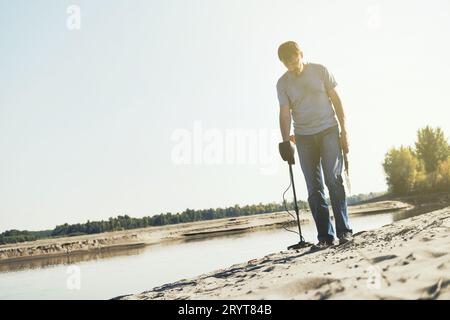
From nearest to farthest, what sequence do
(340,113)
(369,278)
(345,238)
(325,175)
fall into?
(369,278)
(345,238)
(325,175)
(340,113)

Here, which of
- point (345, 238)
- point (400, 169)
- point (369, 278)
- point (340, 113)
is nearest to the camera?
point (369, 278)

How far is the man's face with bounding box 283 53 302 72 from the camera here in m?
4.61

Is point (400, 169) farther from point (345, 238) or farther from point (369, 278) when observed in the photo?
point (369, 278)

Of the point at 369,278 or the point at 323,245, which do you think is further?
the point at 323,245

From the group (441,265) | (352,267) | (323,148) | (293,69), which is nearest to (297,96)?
(293,69)

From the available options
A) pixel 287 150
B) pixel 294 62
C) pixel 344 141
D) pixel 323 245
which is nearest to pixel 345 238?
pixel 323 245

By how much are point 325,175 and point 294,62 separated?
1351mm

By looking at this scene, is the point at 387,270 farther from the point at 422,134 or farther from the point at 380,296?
the point at 422,134

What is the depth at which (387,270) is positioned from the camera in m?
2.45

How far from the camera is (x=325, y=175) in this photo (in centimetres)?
459

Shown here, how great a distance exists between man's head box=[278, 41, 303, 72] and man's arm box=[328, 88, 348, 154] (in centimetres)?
51

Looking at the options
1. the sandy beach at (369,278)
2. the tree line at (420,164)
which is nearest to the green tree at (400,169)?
the tree line at (420,164)

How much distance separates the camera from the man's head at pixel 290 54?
4598 millimetres
